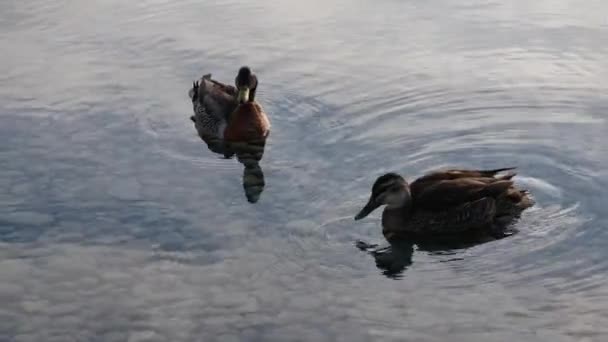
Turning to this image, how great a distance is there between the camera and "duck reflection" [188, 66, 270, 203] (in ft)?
Result: 42.0

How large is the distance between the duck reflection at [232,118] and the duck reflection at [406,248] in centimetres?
275

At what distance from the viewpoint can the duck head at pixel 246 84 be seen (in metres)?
12.8

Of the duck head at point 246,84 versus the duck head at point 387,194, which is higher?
the duck head at point 246,84

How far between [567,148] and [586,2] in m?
5.08

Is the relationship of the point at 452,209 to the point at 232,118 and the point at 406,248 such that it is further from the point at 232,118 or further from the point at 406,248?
the point at 232,118

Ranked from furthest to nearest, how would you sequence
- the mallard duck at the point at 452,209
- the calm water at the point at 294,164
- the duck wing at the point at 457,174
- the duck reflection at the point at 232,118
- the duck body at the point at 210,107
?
the duck body at the point at 210,107 → the duck reflection at the point at 232,118 → the duck wing at the point at 457,174 → the mallard duck at the point at 452,209 → the calm water at the point at 294,164

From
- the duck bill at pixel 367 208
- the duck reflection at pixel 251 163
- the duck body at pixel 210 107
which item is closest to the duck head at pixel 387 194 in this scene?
the duck bill at pixel 367 208

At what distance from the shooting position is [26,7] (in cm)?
1684

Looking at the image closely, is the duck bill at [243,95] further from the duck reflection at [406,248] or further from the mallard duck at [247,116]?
the duck reflection at [406,248]

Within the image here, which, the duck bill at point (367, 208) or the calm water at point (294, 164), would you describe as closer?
the calm water at point (294, 164)

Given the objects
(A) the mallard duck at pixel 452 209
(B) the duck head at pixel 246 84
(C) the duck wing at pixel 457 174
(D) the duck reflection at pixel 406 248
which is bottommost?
(D) the duck reflection at pixel 406 248

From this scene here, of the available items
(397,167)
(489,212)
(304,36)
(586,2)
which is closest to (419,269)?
(489,212)

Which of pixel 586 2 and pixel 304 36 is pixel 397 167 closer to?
pixel 304 36

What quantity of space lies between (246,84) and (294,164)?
1.76 meters
